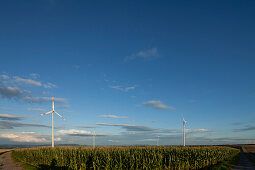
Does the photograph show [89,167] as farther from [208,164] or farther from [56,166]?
[208,164]

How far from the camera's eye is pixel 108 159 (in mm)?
25938

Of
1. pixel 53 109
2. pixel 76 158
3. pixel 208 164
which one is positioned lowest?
pixel 208 164

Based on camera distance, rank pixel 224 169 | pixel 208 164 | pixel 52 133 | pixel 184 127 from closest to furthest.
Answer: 1. pixel 224 169
2. pixel 208 164
3. pixel 52 133
4. pixel 184 127

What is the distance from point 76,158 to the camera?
30.7 m

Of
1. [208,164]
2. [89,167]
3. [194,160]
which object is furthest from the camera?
[208,164]

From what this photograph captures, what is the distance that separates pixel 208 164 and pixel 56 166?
993 inches

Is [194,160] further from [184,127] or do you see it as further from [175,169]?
[184,127]

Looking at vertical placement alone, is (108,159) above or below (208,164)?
above

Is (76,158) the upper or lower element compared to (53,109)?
lower

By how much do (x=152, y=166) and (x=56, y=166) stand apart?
1672 centimetres

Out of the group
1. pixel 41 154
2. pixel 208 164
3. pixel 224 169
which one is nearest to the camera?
pixel 224 169

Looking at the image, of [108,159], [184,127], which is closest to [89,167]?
[108,159]

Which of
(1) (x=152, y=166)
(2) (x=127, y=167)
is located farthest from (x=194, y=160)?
(2) (x=127, y=167)

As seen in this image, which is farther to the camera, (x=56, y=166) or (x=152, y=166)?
(x=56, y=166)
